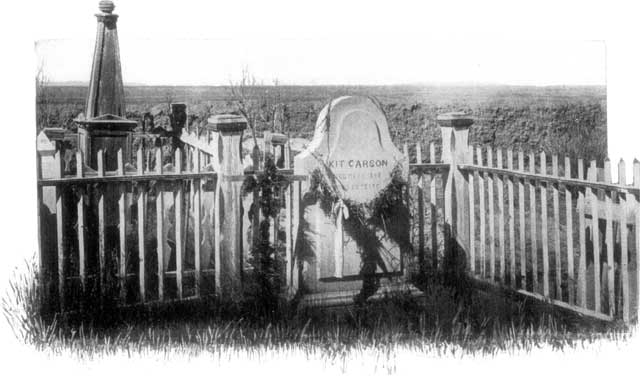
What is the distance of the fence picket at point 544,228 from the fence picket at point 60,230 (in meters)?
3.61

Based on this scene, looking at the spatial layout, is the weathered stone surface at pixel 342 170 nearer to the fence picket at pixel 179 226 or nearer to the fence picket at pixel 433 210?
the fence picket at pixel 433 210

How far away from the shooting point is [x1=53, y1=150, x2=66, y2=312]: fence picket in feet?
20.2

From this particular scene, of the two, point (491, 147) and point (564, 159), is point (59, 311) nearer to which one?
point (491, 147)

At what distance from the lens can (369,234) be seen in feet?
21.4

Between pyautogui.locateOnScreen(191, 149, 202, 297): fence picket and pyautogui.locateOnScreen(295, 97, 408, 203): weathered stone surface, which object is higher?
pyautogui.locateOnScreen(295, 97, 408, 203): weathered stone surface

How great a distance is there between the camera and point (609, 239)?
20.9ft

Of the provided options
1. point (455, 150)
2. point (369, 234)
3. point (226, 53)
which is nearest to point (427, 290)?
point (369, 234)

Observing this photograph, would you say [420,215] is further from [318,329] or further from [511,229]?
[318,329]

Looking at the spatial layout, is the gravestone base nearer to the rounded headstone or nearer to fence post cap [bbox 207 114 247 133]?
fence post cap [bbox 207 114 247 133]

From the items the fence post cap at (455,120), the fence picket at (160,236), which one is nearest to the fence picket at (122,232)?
the fence picket at (160,236)

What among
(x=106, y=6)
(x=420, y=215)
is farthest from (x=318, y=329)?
(x=106, y=6)

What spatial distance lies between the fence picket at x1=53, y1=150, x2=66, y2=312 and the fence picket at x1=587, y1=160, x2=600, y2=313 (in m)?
3.90

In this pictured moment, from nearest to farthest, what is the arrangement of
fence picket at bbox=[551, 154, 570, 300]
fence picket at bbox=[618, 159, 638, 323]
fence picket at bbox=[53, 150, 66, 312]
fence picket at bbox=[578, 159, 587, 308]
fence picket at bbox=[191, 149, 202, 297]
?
1. fence picket at bbox=[53, 150, 66, 312]
2. fence picket at bbox=[618, 159, 638, 323]
3. fence picket at bbox=[191, 149, 202, 297]
4. fence picket at bbox=[578, 159, 587, 308]
5. fence picket at bbox=[551, 154, 570, 300]

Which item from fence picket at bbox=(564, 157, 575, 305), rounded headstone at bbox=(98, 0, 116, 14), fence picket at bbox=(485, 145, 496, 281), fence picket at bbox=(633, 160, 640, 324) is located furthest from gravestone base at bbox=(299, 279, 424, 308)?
rounded headstone at bbox=(98, 0, 116, 14)
